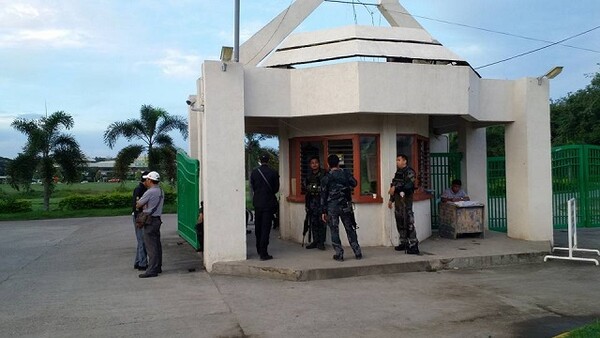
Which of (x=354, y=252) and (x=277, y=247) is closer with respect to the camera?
(x=354, y=252)

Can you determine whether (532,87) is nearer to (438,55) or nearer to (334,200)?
(438,55)

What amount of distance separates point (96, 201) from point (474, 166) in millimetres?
21431

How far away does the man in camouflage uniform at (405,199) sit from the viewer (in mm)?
9336

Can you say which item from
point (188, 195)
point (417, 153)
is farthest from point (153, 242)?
point (417, 153)

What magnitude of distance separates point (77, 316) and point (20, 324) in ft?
1.97

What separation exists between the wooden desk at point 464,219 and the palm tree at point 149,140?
737 inches

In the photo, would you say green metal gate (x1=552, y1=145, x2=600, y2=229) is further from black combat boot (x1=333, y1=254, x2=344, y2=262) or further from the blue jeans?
the blue jeans

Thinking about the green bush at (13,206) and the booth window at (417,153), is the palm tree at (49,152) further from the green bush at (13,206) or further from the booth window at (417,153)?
the booth window at (417,153)

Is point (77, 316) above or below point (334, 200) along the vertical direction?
below

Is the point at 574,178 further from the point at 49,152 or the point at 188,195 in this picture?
the point at 49,152

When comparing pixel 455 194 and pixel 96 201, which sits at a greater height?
pixel 455 194

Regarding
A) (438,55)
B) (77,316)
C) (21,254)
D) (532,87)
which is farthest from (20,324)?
(532,87)

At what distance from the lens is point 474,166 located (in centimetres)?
1269

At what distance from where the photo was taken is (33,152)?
25516 millimetres
